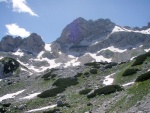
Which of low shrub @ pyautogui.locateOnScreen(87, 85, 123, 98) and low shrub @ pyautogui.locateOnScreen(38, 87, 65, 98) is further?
low shrub @ pyautogui.locateOnScreen(38, 87, 65, 98)

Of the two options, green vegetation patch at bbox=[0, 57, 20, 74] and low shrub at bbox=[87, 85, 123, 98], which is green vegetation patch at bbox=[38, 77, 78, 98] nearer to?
low shrub at bbox=[87, 85, 123, 98]

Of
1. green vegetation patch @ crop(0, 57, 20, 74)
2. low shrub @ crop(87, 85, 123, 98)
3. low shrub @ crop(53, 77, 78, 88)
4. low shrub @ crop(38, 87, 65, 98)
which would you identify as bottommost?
low shrub @ crop(87, 85, 123, 98)

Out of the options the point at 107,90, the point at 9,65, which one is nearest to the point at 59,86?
the point at 107,90

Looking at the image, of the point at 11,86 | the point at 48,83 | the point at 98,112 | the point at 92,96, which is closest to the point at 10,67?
the point at 11,86

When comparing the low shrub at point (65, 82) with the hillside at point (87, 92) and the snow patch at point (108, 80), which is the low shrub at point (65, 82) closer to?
the hillside at point (87, 92)

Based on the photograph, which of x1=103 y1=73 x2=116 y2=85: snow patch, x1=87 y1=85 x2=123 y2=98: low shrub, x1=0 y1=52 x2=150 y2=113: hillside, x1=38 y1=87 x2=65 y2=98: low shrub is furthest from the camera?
x1=103 y1=73 x2=116 y2=85: snow patch

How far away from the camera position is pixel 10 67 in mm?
127438

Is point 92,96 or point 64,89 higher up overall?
point 64,89

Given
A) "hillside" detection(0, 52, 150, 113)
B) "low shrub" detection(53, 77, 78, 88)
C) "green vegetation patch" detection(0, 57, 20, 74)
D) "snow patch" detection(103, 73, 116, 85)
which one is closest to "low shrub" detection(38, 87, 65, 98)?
"hillside" detection(0, 52, 150, 113)

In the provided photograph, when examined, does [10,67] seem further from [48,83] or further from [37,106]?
[37,106]

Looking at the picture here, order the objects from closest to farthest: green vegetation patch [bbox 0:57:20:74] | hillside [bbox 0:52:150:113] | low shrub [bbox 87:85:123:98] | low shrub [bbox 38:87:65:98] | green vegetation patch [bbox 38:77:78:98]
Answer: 1. hillside [bbox 0:52:150:113]
2. low shrub [bbox 87:85:123:98]
3. low shrub [bbox 38:87:65:98]
4. green vegetation patch [bbox 38:77:78:98]
5. green vegetation patch [bbox 0:57:20:74]

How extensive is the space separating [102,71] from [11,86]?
22.9 metres

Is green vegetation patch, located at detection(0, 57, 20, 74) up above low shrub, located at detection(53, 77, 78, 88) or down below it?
above

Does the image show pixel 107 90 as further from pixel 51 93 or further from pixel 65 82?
pixel 65 82
